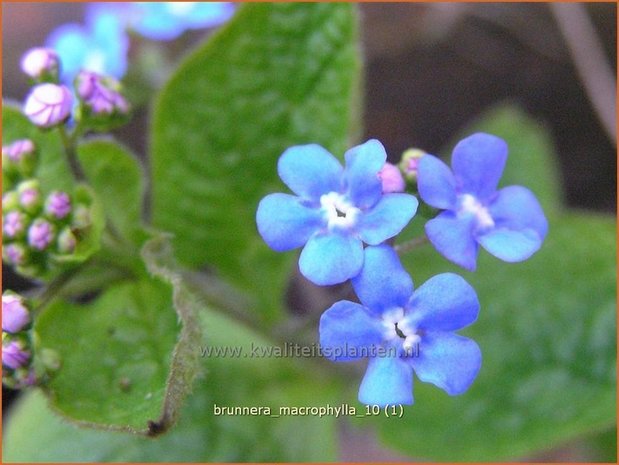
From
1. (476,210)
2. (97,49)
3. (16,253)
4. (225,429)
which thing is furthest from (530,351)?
(97,49)

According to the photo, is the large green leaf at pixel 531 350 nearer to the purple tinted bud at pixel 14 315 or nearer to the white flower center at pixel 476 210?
the white flower center at pixel 476 210

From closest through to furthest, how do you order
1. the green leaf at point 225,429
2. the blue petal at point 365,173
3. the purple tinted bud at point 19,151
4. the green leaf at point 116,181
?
the blue petal at point 365,173
the purple tinted bud at point 19,151
the green leaf at point 116,181
the green leaf at point 225,429

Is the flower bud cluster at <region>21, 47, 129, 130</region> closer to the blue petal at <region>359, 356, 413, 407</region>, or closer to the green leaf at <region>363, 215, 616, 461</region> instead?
the blue petal at <region>359, 356, 413, 407</region>

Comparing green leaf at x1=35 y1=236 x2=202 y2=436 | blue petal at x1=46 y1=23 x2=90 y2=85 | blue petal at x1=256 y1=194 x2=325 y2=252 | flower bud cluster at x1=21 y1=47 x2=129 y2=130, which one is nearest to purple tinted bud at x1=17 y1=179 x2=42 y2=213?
flower bud cluster at x1=21 y1=47 x2=129 y2=130

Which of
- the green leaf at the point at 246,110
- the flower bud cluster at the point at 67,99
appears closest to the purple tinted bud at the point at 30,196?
the flower bud cluster at the point at 67,99

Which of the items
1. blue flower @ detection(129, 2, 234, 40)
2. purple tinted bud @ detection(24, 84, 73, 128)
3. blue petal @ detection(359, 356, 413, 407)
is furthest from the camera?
blue flower @ detection(129, 2, 234, 40)

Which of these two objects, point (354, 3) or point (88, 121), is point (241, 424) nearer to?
point (88, 121)
